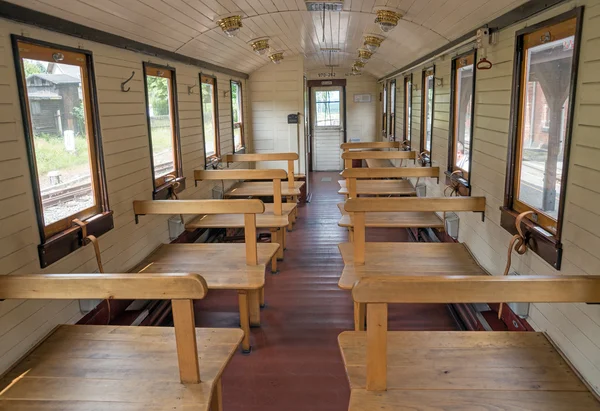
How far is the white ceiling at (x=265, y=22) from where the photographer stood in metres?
3.24

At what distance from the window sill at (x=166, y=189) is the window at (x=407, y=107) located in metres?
4.10

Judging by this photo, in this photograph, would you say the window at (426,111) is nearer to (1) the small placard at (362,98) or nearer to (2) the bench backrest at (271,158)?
(2) the bench backrest at (271,158)

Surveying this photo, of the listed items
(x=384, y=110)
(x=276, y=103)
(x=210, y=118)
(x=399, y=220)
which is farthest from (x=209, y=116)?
(x=384, y=110)

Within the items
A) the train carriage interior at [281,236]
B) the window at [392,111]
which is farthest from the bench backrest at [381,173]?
the window at [392,111]

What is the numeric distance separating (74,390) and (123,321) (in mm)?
1427

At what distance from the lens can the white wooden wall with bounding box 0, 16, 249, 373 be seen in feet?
8.33

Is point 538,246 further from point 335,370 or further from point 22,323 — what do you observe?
point 22,323

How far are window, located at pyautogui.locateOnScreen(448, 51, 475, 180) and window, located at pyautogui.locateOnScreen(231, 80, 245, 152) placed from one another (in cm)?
375

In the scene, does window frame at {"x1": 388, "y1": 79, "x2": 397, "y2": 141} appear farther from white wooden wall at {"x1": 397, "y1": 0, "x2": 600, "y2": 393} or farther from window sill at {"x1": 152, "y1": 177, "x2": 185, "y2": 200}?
white wooden wall at {"x1": 397, "y1": 0, "x2": 600, "y2": 393}

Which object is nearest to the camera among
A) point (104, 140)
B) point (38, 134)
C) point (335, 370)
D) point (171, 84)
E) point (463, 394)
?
Answer: point (463, 394)

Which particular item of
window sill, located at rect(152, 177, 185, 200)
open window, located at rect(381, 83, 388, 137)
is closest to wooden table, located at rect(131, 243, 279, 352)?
window sill, located at rect(152, 177, 185, 200)

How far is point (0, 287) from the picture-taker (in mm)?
2240

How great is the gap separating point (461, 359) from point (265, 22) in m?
3.80

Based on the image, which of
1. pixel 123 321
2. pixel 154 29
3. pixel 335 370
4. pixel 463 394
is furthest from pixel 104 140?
pixel 463 394
